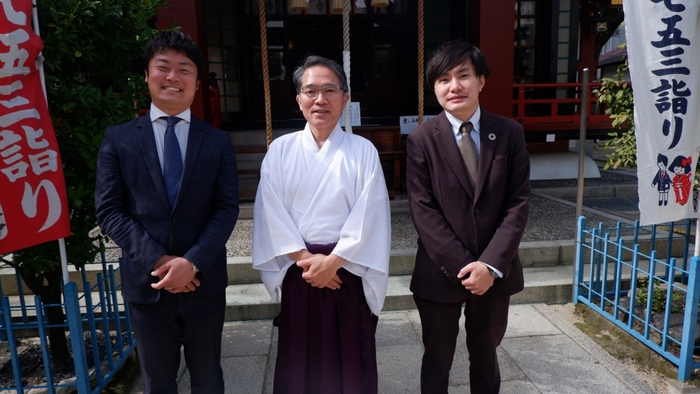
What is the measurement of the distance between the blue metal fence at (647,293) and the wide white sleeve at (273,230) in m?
2.47

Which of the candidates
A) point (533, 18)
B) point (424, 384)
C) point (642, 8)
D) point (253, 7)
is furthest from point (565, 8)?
point (424, 384)

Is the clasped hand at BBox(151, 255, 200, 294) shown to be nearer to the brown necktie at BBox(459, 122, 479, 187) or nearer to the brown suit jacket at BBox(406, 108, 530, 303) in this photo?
the brown suit jacket at BBox(406, 108, 530, 303)

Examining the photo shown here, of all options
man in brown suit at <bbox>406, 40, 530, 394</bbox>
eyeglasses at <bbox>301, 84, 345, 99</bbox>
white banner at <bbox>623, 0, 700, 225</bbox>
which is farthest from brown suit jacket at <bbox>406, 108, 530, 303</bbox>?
white banner at <bbox>623, 0, 700, 225</bbox>

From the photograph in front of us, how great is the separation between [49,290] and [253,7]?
25.0 ft

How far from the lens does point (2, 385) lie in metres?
3.03

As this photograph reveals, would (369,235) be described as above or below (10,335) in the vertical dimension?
above

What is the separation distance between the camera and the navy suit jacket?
205cm

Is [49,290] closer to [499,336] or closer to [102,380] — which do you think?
[102,380]

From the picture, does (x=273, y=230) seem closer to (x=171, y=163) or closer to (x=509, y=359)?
(x=171, y=163)

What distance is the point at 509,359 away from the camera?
329cm

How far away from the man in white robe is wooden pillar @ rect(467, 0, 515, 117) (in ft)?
19.4

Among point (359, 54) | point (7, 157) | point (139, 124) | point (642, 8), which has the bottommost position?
point (7, 157)

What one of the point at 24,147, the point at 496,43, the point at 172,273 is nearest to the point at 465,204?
the point at 172,273

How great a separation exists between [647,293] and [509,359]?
4.00 ft
